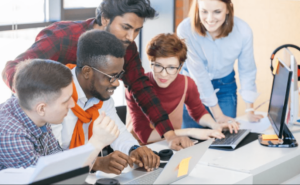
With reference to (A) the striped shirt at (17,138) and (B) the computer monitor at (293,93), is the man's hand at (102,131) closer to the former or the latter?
(A) the striped shirt at (17,138)

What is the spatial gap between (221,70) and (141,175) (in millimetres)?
1338

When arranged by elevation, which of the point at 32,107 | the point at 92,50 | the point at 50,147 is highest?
the point at 92,50

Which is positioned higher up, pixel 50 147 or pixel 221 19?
pixel 221 19

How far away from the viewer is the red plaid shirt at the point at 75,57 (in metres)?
2.00

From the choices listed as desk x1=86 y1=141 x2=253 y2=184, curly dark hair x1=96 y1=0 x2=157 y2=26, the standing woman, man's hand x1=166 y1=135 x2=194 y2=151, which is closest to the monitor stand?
the standing woman

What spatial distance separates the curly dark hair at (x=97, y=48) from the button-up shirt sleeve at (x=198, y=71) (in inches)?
34.5

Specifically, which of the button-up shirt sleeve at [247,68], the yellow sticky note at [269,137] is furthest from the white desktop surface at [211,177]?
the button-up shirt sleeve at [247,68]

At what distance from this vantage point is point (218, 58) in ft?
9.43

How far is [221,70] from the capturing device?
9.53 ft

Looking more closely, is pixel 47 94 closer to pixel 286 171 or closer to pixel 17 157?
pixel 17 157

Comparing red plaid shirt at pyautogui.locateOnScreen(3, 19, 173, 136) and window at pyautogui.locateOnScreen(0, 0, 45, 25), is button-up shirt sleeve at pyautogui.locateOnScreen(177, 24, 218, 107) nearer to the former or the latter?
red plaid shirt at pyautogui.locateOnScreen(3, 19, 173, 136)

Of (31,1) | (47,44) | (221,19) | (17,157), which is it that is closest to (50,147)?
(17,157)

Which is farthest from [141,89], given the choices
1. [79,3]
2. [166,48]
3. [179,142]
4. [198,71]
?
[79,3]

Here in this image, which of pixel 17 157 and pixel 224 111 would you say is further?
pixel 224 111
